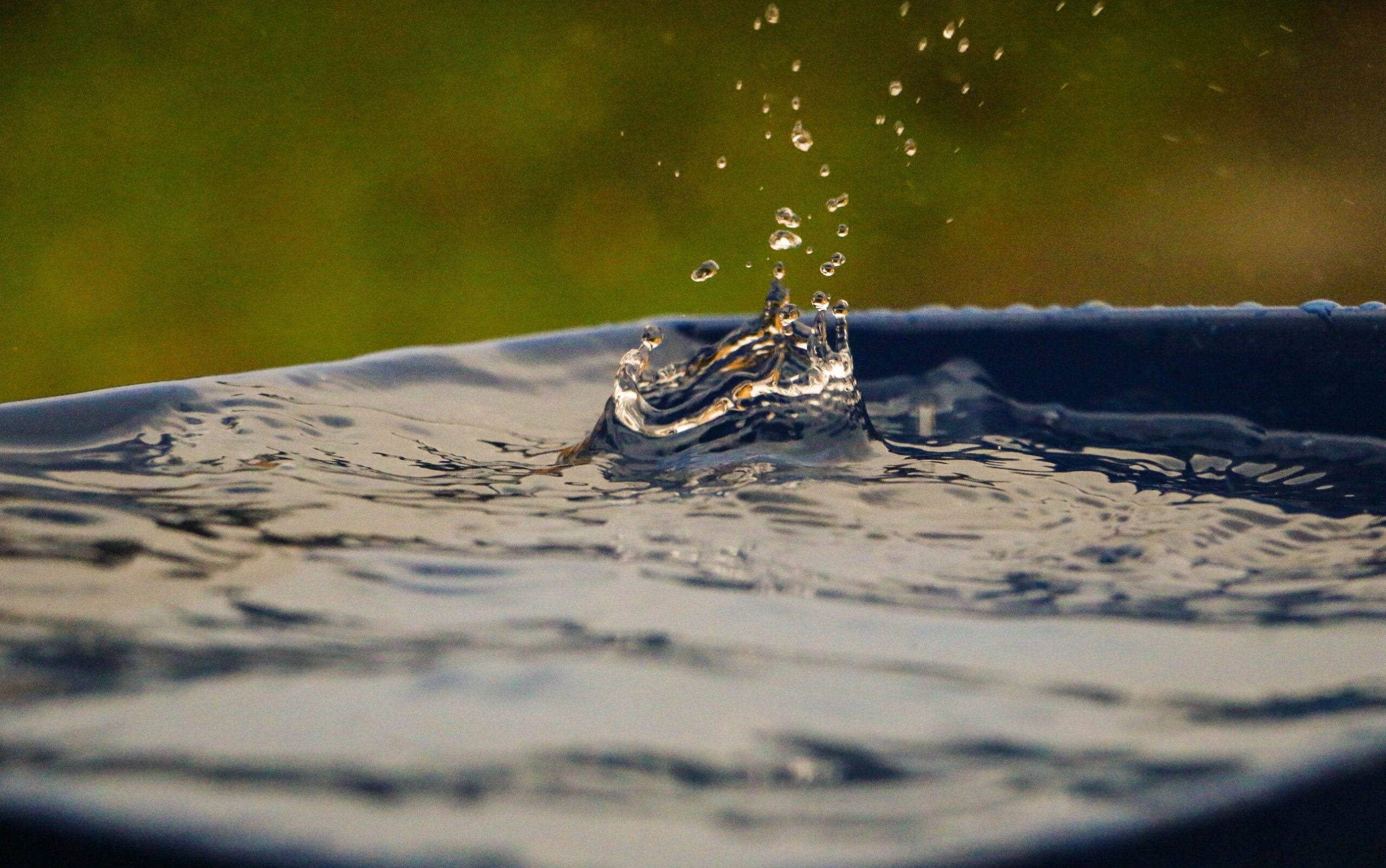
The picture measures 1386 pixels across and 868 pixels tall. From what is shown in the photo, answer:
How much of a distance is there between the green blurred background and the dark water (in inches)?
123

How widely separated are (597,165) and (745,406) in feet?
11.2

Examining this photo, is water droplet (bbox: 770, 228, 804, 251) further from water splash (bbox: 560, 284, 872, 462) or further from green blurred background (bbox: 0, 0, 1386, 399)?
green blurred background (bbox: 0, 0, 1386, 399)

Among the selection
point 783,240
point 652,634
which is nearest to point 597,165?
point 783,240

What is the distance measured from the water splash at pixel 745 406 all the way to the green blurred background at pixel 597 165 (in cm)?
308

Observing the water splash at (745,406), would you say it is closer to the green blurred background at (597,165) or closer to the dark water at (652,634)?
the dark water at (652,634)

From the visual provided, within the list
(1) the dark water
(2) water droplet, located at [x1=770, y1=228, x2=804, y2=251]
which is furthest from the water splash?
(2) water droplet, located at [x1=770, y1=228, x2=804, y2=251]

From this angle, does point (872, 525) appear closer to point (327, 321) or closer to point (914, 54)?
point (327, 321)

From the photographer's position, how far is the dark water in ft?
1.65

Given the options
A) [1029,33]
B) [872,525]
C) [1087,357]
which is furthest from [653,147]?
[872,525]

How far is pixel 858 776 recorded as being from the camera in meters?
0.54

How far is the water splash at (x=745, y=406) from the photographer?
1437 millimetres

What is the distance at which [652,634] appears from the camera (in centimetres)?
75

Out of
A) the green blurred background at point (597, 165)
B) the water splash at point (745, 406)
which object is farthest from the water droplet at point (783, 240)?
the green blurred background at point (597, 165)

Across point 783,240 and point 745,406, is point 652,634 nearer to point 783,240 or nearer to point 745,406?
point 745,406
